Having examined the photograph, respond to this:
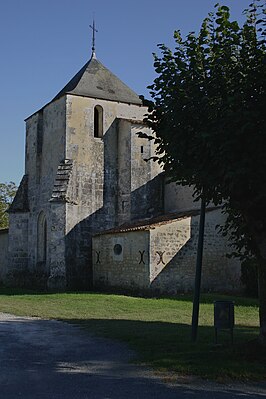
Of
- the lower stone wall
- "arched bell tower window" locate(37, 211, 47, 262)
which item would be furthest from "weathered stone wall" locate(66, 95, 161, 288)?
the lower stone wall

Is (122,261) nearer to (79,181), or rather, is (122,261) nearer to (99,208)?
(99,208)

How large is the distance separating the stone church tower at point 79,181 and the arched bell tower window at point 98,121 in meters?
0.03

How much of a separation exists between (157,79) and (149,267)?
1255 centimetres

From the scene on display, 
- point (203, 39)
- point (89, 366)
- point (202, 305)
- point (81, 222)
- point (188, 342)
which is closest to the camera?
point (89, 366)

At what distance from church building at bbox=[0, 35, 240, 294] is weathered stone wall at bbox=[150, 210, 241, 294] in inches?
1.6

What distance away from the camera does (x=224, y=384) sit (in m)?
6.57

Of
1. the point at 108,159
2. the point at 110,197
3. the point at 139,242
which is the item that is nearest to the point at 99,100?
the point at 108,159

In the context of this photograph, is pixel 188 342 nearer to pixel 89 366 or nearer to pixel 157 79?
pixel 89 366

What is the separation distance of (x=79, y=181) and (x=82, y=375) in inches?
721

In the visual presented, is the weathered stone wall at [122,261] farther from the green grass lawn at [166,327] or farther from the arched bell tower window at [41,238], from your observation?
the arched bell tower window at [41,238]

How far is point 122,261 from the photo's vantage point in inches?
869

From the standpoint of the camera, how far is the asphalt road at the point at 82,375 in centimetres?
609

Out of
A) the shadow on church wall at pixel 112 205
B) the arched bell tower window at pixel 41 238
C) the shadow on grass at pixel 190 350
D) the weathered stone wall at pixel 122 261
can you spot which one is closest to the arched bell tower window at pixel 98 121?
the shadow on church wall at pixel 112 205

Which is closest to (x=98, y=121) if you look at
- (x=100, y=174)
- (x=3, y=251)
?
(x=100, y=174)
